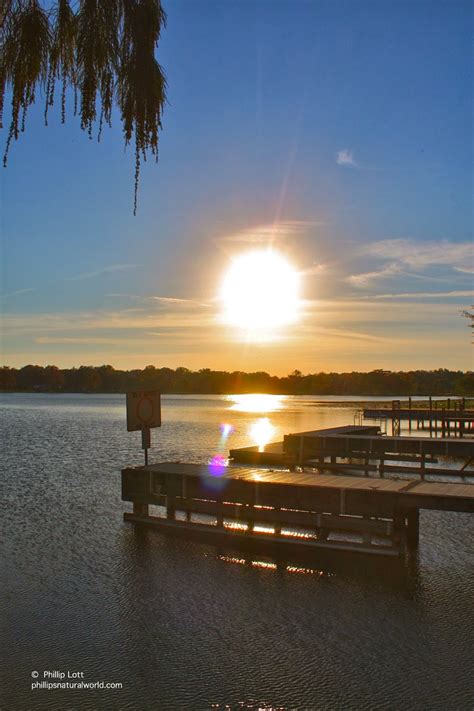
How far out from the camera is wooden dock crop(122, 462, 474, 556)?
1391 cm

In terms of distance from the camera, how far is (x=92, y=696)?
311 inches

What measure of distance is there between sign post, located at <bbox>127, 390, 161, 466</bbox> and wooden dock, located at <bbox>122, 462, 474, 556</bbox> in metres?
1.42

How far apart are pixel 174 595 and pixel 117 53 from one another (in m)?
8.94

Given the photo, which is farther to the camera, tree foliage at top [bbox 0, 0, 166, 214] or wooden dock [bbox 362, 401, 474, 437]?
wooden dock [bbox 362, 401, 474, 437]

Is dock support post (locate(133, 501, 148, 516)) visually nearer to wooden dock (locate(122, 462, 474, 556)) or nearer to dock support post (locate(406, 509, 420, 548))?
wooden dock (locate(122, 462, 474, 556))

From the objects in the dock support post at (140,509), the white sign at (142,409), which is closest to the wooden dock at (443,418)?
the white sign at (142,409)

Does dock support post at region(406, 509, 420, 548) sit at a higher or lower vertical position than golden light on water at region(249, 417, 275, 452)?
higher

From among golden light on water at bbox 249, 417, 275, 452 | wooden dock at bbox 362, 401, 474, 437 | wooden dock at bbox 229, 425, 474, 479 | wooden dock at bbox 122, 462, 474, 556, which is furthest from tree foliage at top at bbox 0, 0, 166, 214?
wooden dock at bbox 362, 401, 474, 437

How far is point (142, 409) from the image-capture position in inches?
748

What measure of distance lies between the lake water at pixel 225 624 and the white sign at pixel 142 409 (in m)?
2.97

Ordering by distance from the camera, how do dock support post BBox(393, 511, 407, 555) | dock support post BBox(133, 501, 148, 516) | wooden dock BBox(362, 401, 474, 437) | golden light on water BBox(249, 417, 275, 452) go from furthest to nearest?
1. golden light on water BBox(249, 417, 275, 452)
2. wooden dock BBox(362, 401, 474, 437)
3. dock support post BBox(133, 501, 148, 516)
4. dock support post BBox(393, 511, 407, 555)

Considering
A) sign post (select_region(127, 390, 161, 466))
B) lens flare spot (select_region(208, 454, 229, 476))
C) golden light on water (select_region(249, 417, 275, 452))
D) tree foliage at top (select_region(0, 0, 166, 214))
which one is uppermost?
tree foliage at top (select_region(0, 0, 166, 214))

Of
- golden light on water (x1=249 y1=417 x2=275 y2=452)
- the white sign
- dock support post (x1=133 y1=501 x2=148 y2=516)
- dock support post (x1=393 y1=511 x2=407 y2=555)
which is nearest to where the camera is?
dock support post (x1=393 y1=511 x2=407 y2=555)

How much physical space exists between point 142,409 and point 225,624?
31.3 ft
